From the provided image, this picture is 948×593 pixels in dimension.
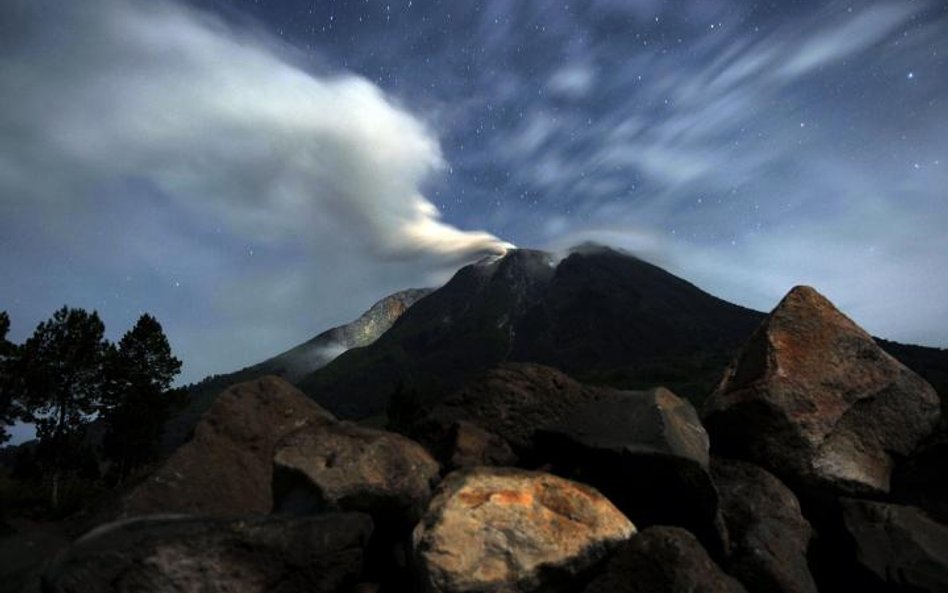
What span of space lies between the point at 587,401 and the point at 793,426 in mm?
3053

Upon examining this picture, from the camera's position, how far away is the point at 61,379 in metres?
56.9

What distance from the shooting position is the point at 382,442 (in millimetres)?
7641

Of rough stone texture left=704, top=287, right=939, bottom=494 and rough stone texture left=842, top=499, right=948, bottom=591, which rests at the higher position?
rough stone texture left=704, top=287, right=939, bottom=494

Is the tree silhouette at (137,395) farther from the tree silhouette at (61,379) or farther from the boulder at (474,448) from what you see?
the boulder at (474,448)

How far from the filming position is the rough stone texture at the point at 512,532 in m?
6.07

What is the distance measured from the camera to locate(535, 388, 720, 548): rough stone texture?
759 centimetres

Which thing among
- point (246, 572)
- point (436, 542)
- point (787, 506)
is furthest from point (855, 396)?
point (246, 572)

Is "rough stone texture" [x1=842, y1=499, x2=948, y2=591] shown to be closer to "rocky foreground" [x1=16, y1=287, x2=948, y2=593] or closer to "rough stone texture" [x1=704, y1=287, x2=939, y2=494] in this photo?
"rocky foreground" [x1=16, y1=287, x2=948, y2=593]

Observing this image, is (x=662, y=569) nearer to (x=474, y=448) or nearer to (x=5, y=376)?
(x=474, y=448)

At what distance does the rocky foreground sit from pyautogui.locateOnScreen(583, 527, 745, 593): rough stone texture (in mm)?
20

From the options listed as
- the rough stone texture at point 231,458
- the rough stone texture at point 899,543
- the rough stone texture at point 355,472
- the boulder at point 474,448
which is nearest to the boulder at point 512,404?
the boulder at point 474,448

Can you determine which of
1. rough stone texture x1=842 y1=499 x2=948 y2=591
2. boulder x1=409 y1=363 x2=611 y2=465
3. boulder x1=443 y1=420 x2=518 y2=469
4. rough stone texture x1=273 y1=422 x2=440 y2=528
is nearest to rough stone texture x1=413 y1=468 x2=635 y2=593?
rough stone texture x1=273 y1=422 x2=440 y2=528

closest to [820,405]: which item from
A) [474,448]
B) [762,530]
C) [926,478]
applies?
[926,478]

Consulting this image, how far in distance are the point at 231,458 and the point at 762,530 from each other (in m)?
7.73
